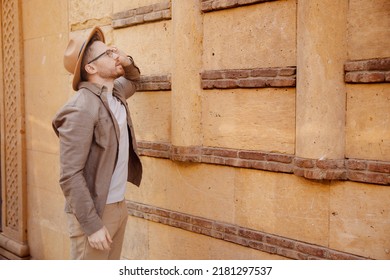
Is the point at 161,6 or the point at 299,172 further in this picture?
the point at 161,6

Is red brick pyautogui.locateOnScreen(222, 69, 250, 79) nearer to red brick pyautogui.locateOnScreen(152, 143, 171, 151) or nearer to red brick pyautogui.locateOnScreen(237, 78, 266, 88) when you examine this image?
red brick pyautogui.locateOnScreen(237, 78, 266, 88)

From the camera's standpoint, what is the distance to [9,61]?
566 centimetres

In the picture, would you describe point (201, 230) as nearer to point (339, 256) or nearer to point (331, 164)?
point (339, 256)

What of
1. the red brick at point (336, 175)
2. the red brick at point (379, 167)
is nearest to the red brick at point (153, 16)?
the red brick at point (336, 175)

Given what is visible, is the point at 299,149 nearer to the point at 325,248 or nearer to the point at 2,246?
the point at 325,248

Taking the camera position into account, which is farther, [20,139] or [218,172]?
[20,139]

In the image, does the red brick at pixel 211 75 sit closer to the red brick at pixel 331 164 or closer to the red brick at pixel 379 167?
the red brick at pixel 331 164

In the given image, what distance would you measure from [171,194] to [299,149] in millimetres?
1347

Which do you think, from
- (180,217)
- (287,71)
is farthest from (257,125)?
(180,217)

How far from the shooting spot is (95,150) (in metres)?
2.93

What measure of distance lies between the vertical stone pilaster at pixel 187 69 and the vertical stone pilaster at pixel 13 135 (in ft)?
9.11

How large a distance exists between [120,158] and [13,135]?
10.4ft

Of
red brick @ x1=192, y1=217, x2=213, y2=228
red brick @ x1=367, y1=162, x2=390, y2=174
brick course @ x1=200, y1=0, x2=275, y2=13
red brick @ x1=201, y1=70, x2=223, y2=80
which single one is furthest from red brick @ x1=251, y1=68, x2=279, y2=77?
red brick @ x1=192, y1=217, x2=213, y2=228
